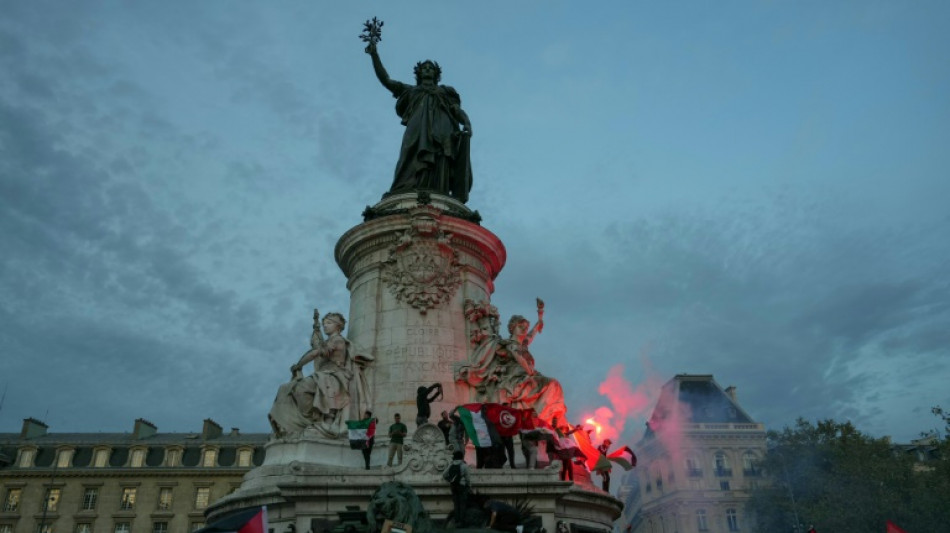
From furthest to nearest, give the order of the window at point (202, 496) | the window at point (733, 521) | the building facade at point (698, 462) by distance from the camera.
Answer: the building facade at point (698, 462) < the window at point (733, 521) < the window at point (202, 496)

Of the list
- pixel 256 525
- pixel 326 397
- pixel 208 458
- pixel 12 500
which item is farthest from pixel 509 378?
pixel 12 500

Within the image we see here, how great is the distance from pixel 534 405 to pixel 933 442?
97.7 feet

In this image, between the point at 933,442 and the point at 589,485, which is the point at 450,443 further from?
the point at 933,442

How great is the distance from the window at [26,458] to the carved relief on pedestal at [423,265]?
1810 inches

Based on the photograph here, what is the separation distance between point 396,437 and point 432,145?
34.3ft

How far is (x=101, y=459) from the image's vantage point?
50.2 meters

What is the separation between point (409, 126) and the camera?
2233 centimetres

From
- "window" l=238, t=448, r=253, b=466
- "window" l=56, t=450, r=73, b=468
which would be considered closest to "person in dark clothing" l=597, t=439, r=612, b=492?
"window" l=238, t=448, r=253, b=466

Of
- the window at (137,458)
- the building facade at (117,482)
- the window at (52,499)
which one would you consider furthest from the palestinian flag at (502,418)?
the window at (52,499)

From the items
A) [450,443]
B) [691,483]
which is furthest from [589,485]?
[691,483]

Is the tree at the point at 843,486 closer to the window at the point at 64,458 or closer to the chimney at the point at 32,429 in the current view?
the window at the point at 64,458

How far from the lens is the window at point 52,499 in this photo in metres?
48.1

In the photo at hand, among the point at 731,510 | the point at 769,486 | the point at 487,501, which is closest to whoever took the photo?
the point at 487,501

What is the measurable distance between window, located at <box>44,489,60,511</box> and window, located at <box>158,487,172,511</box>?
23.5ft
